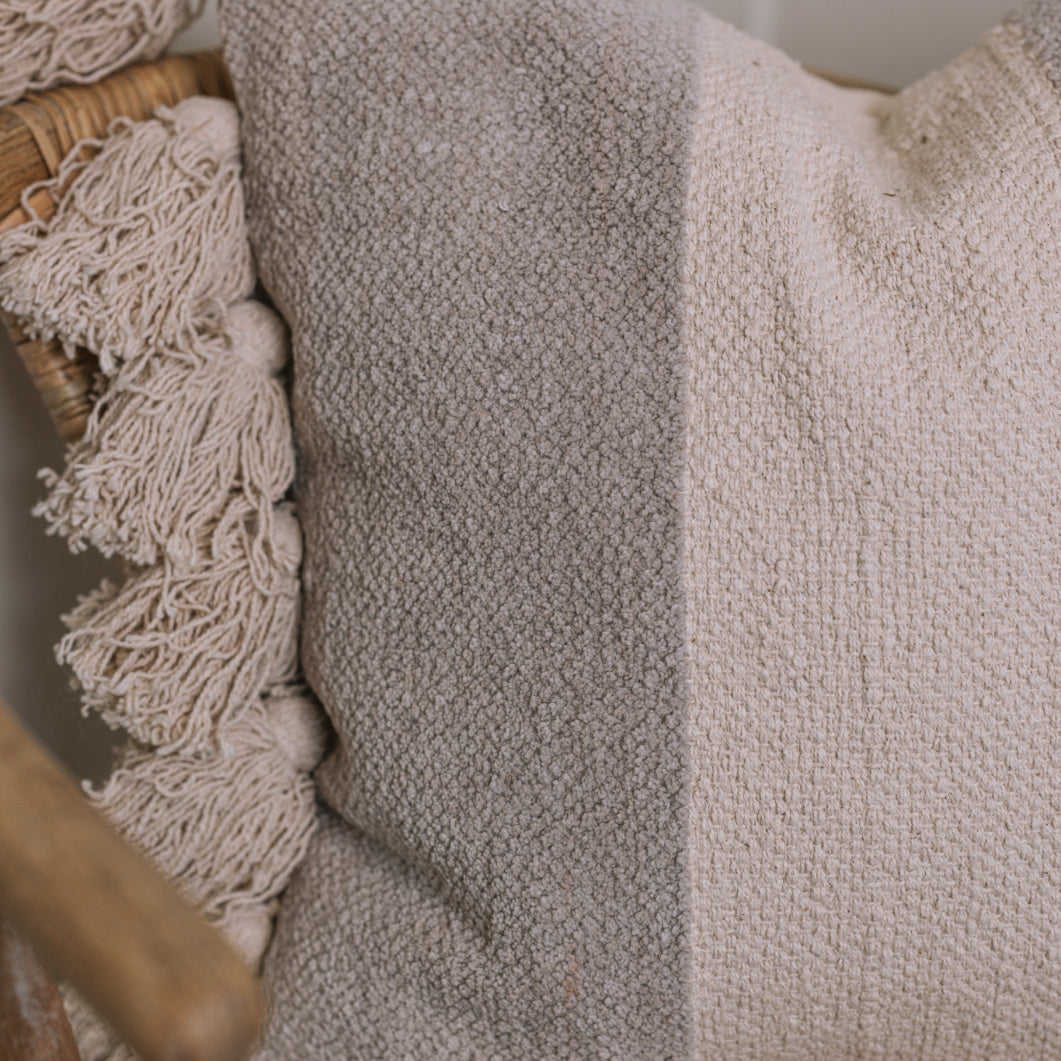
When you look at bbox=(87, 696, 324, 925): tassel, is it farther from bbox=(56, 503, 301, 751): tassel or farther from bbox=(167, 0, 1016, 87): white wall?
bbox=(167, 0, 1016, 87): white wall

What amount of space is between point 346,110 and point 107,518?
0.22 meters

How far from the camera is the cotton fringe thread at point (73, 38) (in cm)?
49

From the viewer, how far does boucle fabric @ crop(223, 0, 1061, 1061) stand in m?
0.44

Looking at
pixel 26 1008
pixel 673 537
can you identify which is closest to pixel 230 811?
pixel 26 1008

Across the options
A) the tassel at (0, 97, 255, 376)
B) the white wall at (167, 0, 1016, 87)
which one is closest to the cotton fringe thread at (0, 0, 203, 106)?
the tassel at (0, 97, 255, 376)

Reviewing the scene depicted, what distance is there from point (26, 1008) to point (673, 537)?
300 mm

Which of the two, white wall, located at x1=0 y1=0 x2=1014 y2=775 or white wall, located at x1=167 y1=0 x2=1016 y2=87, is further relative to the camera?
white wall, located at x1=167 y1=0 x2=1016 y2=87

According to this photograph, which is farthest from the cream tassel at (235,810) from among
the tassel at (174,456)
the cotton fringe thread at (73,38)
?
the cotton fringe thread at (73,38)

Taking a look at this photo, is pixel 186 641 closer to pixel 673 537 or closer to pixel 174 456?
pixel 174 456

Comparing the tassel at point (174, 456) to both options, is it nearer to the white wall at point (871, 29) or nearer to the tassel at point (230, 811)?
the tassel at point (230, 811)

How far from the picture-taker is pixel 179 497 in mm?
490

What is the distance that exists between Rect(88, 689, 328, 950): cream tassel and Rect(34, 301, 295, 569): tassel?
0.10 meters

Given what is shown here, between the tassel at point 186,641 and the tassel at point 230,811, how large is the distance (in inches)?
0.8

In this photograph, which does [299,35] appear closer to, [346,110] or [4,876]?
[346,110]
